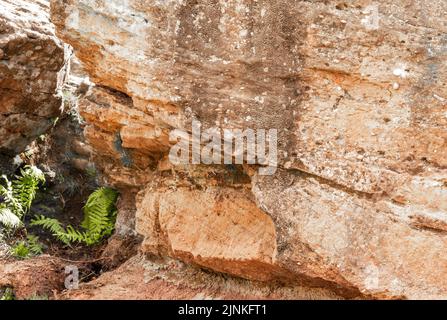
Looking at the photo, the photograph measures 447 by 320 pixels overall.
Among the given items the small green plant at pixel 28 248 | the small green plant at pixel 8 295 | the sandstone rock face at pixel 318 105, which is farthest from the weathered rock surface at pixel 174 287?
the small green plant at pixel 28 248

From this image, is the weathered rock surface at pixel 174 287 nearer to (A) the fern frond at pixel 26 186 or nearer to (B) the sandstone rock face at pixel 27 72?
(A) the fern frond at pixel 26 186

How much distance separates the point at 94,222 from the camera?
727cm

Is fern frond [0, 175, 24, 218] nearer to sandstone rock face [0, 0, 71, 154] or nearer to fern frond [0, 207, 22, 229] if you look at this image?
fern frond [0, 207, 22, 229]

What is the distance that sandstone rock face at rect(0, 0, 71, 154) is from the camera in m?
6.83

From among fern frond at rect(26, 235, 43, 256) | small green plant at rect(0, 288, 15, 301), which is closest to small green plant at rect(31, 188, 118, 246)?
fern frond at rect(26, 235, 43, 256)

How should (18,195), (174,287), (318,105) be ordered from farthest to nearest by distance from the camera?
1. (18,195)
2. (174,287)
3. (318,105)

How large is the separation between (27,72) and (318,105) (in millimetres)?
3661

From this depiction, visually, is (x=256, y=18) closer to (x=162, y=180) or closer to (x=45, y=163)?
(x=162, y=180)

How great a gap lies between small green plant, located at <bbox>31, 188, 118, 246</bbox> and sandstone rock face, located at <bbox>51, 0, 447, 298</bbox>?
2.02 m

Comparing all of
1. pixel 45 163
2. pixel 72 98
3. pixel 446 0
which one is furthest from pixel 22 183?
pixel 446 0

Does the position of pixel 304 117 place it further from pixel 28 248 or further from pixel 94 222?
pixel 28 248

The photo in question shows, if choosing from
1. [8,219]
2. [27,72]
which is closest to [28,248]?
[8,219]

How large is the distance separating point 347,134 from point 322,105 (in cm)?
30

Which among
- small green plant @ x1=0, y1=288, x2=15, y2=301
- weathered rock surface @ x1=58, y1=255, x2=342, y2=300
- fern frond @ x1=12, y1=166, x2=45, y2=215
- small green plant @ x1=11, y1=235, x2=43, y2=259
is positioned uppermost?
fern frond @ x1=12, y1=166, x2=45, y2=215
